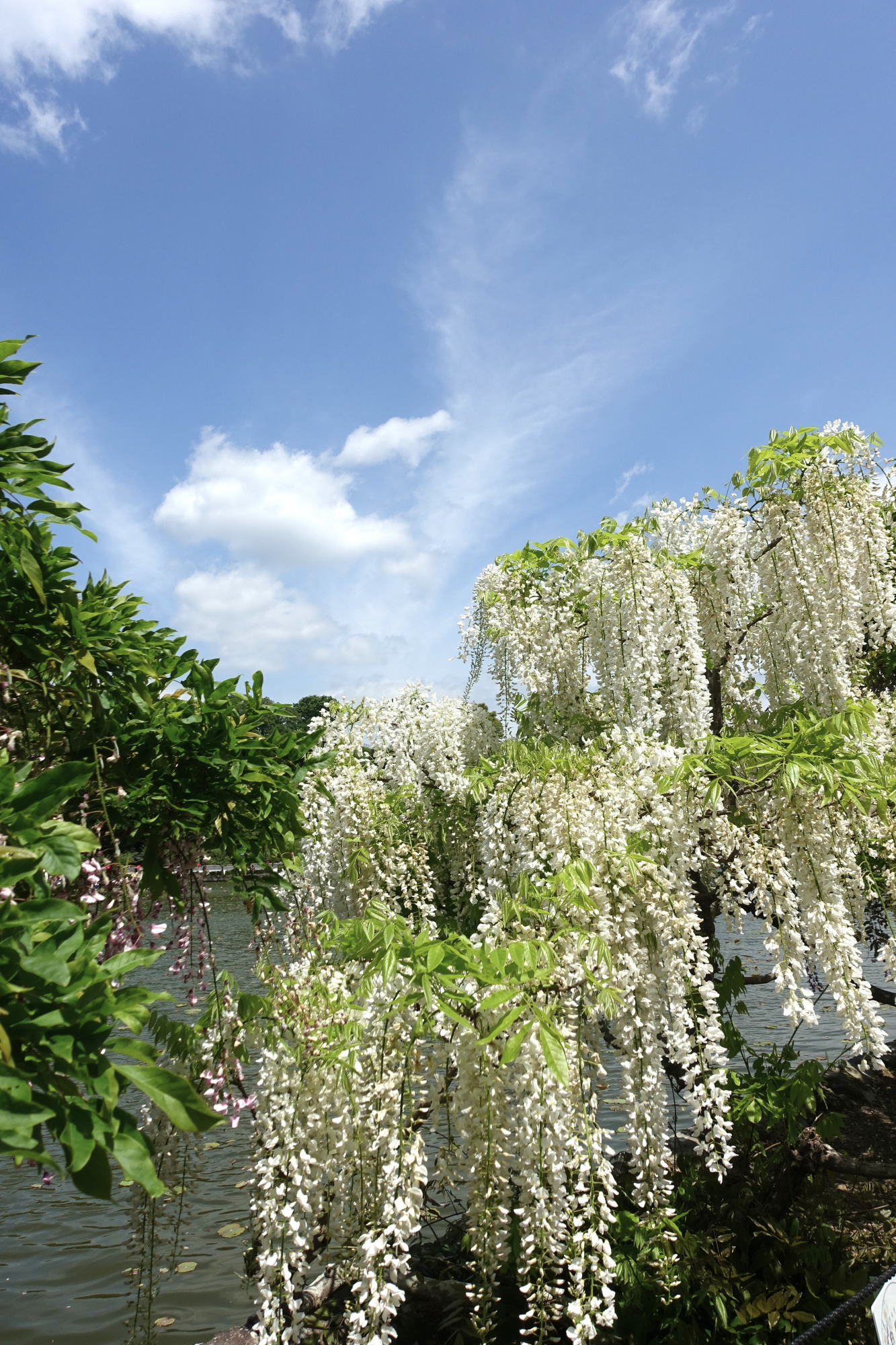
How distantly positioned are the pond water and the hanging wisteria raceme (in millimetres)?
928

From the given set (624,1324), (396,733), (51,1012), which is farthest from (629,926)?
(396,733)

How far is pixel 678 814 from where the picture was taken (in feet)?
12.8

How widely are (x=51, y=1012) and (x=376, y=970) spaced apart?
1697 mm

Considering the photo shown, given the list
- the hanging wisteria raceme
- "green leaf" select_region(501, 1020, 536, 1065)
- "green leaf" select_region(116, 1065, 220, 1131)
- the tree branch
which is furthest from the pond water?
"green leaf" select_region(116, 1065, 220, 1131)

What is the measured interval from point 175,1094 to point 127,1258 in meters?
6.04

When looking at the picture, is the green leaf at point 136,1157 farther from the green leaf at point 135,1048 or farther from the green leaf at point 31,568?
the green leaf at point 31,568

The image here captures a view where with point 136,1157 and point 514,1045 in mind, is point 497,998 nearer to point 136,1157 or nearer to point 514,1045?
point 514,1045

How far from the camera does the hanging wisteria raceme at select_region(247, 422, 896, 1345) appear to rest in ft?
9.61

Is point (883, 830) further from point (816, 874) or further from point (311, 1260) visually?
point (311, 1260)

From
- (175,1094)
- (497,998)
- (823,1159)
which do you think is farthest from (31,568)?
(823,1159)

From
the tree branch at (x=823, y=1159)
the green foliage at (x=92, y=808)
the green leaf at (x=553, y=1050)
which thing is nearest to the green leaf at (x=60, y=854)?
the green foliage at (x=92, y=808)

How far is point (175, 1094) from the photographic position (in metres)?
1.33

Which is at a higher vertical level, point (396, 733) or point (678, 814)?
point (396, 733)

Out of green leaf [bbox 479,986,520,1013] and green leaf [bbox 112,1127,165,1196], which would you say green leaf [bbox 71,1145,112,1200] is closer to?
green leaf [bbox 112,1127,165,1196]
